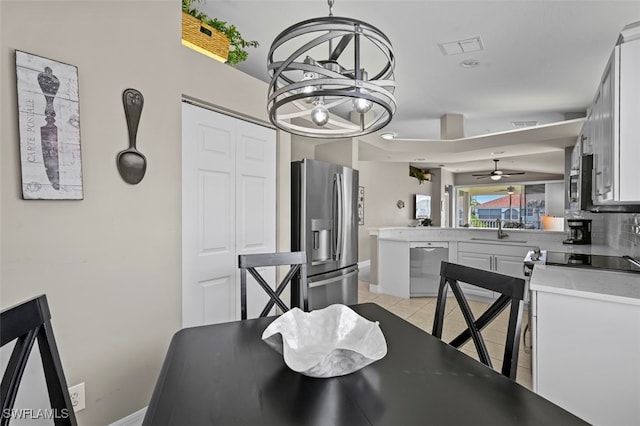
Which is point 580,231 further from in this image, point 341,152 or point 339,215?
point 341,152

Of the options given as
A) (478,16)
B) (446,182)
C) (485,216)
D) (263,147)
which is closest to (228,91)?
(263,147)

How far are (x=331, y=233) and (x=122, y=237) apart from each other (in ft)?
6.45

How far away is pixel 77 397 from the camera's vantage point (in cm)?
164

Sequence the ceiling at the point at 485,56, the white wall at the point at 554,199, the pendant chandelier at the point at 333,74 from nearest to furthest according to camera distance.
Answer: the pendant chandelier at the point at 333,74 → the ceiling at the point at 485,56 → the white wall at the point at 554,199

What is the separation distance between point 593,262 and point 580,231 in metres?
1.69

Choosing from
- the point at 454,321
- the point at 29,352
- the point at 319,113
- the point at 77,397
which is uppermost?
the point at 319,113

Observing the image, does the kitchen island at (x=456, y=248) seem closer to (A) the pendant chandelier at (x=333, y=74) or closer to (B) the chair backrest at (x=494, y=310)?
(B) the chair backrest at (x=494, y=310)

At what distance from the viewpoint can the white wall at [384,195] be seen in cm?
733


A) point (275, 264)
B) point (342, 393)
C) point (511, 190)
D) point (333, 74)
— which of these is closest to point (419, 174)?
point (511, 190)

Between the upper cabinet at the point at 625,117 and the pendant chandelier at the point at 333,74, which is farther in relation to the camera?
the upper cabinet at the point at 625,117

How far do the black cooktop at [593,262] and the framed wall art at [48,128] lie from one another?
3.01 metres

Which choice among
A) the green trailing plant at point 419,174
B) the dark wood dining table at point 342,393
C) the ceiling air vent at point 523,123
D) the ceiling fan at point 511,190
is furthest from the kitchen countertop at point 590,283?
Result: the ceiling fan at point 511,190

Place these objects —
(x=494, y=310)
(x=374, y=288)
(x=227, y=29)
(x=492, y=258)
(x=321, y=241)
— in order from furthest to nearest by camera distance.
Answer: (x=374, y=288), (x=492, y=258), (x=321, y=241), (x=227, y=29), (x=494, y=310)

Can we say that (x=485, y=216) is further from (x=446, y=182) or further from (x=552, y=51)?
(x=552, y=51)
